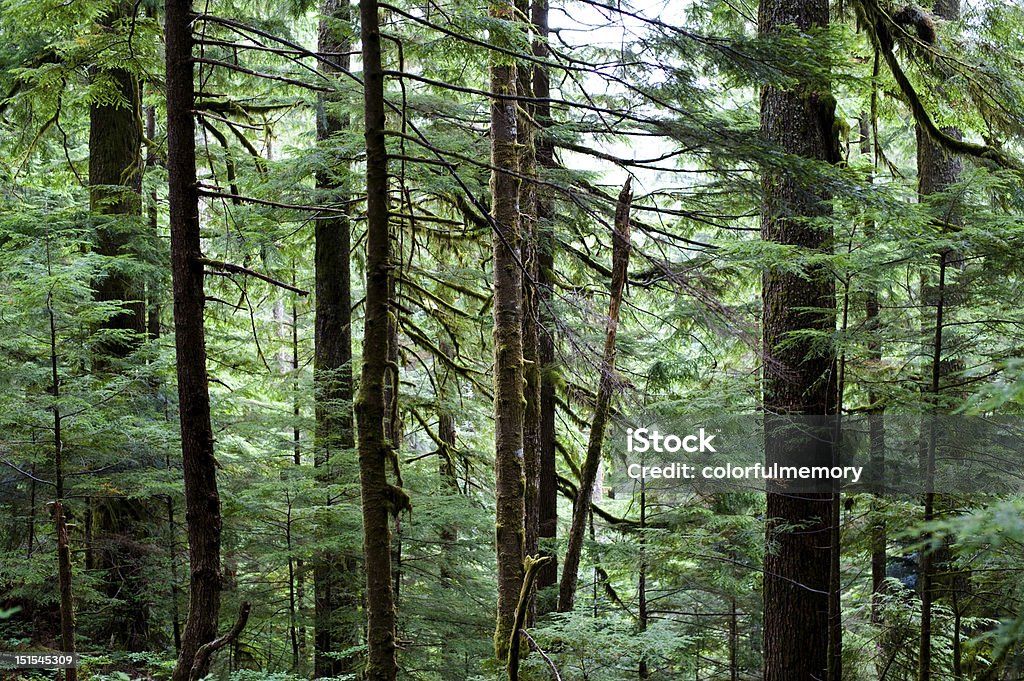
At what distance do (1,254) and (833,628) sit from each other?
8.08 m

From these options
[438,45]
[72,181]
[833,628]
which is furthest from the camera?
[72,181]

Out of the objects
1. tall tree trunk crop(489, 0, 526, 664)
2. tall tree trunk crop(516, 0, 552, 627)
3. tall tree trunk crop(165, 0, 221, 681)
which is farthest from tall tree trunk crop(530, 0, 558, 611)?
tall tree trunk crop(165, 0, 221, 681)

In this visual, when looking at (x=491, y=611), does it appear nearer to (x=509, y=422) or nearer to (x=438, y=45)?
(x=509, y=422)

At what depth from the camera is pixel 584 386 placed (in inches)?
364

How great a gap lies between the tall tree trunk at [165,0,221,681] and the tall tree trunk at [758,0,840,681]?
4.06 metres

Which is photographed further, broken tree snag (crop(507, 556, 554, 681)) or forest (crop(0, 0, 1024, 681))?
forest (crop(0, 0, 1024, 681))

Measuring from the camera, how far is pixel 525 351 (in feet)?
25.5

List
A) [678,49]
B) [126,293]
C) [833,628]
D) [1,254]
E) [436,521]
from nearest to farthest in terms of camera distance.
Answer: [678,49]
[833,628]
[1,254]
[436,521]
[126,293]

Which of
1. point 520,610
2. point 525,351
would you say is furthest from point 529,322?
point 520,610

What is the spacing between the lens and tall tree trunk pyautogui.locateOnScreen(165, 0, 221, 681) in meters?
4.05

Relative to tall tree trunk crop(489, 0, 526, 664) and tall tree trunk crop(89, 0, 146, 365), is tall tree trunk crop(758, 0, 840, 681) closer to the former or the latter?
tall tree trunk crop(489, 0, 526, 664)

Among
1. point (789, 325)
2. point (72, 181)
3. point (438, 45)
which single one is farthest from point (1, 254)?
point (789, 325)

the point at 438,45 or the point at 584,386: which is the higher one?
the point at 438,45

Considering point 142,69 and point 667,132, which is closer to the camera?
point 667,132
